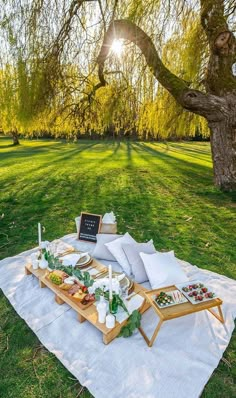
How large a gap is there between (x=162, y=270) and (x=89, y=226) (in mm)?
1393

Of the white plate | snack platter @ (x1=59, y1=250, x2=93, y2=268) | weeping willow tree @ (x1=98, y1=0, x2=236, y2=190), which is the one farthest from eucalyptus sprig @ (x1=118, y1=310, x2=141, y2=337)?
weeping willow tree @ (x1=98, y1=0, x2=236, y2=190)

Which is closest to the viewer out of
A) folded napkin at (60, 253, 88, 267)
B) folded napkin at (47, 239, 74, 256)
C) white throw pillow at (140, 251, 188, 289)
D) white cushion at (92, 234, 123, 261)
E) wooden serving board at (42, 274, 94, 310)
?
wooden serving board at (42, 274, 94, 310)

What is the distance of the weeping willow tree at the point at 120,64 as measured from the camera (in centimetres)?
339

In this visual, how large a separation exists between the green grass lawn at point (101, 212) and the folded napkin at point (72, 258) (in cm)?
64

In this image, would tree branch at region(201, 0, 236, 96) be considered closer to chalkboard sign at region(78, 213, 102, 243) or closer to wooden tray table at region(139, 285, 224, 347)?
chalkboard sign at region(78, 213, 102, 243)

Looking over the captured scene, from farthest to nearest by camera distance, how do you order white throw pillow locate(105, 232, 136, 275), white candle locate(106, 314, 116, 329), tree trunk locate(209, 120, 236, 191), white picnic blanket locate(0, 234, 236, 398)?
tree trunk locate(209, 120, 236, 191)
white throw pillow locate(105, 232, 136, 275)
white candle locate(106, 314, 116, 329)
white picnic blanket locate(0, 234, 236, 398)

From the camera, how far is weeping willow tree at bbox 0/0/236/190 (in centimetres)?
339

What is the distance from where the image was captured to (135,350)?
6.09 feet

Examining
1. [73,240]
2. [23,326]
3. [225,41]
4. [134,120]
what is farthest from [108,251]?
[225,41]

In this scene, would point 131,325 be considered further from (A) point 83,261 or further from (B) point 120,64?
(B) point 120,64

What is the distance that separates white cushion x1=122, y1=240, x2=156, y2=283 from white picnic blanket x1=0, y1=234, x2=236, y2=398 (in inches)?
15.9

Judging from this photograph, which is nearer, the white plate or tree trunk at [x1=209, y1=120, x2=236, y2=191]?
the white plate

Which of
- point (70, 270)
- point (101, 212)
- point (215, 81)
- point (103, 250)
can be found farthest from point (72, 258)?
point (215, 81)

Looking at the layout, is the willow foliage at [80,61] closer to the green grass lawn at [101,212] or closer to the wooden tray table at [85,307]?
the green grass lawn at [101,212]
